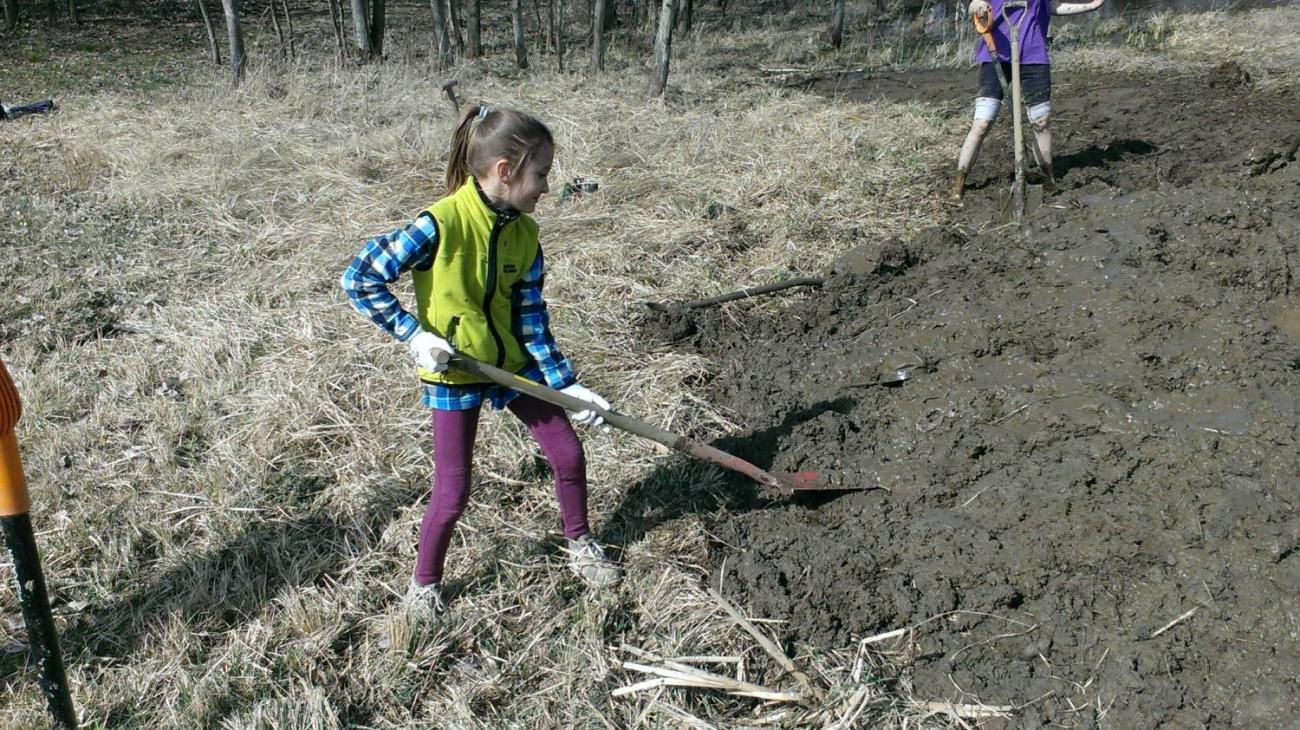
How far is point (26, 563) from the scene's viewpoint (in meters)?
2.21

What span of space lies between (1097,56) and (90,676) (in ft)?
37.5

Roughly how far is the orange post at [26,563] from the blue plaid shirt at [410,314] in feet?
2.61

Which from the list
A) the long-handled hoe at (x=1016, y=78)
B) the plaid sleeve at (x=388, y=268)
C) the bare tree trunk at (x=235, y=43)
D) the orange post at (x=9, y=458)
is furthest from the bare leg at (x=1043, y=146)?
the bare tree trunk at (x=235, y=43)

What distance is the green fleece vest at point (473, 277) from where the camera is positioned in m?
2.51

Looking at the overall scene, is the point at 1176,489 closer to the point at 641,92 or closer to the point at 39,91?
the point at 641,92

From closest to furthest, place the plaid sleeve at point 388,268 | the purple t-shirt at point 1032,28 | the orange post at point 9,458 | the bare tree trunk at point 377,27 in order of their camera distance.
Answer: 1. the orange post at point 9,458
2. the plaid sleeve at point 388,268
3. the purple t-shirt at point 1032,28
4. the bare tree trunk at point 377,27

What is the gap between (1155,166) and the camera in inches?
239

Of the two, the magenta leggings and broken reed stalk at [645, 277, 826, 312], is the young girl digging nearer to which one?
the magenta leggings

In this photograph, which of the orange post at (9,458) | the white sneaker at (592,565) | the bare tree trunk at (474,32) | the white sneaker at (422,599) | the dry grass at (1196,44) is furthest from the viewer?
the bare tree trunk at (474,32)

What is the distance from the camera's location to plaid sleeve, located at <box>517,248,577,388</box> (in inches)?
108

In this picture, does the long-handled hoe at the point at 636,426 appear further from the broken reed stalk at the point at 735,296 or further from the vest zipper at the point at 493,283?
the broken reed stalk at the point at 735,296

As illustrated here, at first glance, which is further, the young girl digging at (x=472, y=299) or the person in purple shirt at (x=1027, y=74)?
the person in purple shirt at (x=1027, y=74)

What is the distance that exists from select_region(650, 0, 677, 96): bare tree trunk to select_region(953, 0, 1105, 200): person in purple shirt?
4823 mm

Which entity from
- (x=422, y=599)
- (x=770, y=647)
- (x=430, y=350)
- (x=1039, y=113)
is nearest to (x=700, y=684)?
(x=770, y=647)
